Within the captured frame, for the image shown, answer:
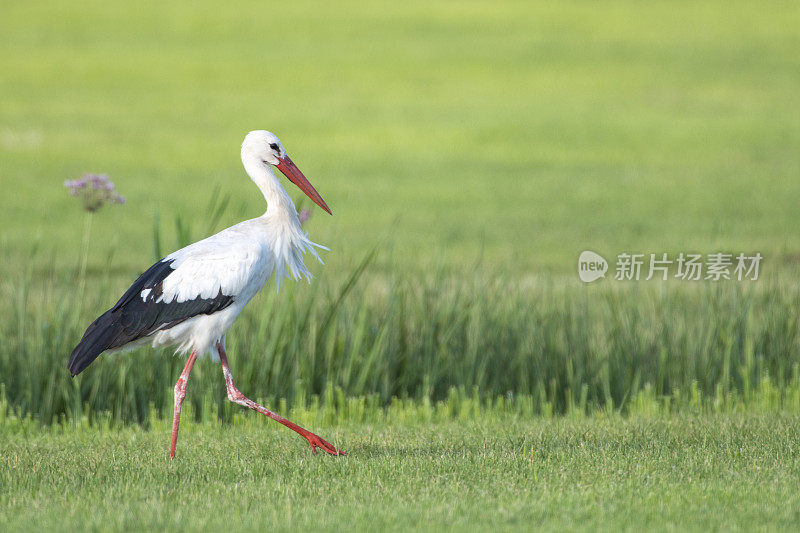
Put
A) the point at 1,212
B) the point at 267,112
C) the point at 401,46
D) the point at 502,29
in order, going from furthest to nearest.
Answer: the point at 502,29 < the point at 401,46 < the point at 267,112 < the point at 1,212

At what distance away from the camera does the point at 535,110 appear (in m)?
30.1

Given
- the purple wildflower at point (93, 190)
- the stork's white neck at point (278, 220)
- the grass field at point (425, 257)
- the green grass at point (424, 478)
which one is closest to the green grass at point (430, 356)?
the grass field at point (425, 257)

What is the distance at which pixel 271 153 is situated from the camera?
7496 millimetres

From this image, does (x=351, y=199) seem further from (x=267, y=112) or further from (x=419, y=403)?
(x=419, y=403)

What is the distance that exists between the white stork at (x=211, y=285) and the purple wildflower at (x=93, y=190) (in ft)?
4.29

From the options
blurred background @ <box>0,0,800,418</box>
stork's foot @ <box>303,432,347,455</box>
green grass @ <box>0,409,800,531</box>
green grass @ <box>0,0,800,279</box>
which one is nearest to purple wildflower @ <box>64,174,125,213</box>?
blurred background @ <box>0,0,800,418</box>

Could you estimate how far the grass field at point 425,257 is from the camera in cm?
659

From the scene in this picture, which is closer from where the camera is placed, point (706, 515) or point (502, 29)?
point (706, 515)

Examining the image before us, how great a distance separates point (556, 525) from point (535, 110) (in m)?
25.1

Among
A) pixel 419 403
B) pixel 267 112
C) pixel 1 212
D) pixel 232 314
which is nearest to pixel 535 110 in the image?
pixel 267 112

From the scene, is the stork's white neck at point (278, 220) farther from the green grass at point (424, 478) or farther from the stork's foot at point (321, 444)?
the green grass at point (424, 478)

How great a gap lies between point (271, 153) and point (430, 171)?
1810 centimetres

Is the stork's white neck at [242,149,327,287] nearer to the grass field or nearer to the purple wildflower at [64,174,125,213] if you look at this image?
the grass field

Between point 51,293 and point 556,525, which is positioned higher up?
point 51,293
